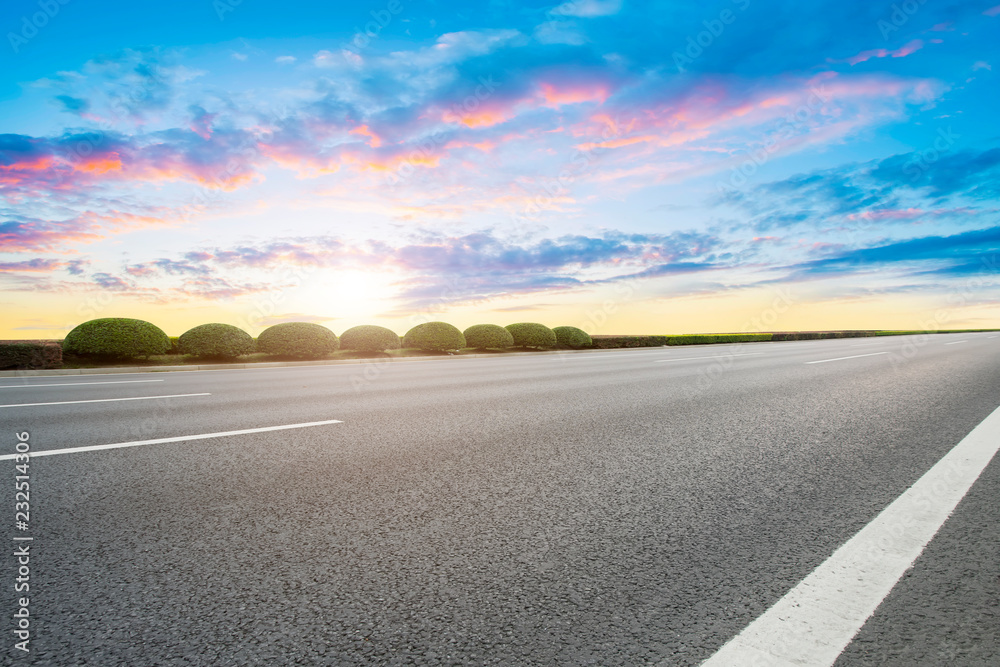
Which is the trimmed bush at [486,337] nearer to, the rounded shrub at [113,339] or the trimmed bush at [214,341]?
the trimmed bush at [214,341]

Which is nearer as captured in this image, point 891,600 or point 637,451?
point 891,600

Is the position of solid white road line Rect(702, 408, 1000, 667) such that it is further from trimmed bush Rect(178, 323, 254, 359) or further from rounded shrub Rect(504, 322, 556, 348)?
rounded shrub Rect(504, 322, 556, 348)

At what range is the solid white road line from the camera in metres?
1.93

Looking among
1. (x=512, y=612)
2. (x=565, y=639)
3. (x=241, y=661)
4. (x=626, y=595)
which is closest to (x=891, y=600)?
(x=626, y=595)

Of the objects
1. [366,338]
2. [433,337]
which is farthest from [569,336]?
[366,338]

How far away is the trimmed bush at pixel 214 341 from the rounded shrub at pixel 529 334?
13.7m

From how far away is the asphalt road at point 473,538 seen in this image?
6.68 feet

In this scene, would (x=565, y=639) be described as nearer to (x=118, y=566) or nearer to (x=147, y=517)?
(x=118, y=566)

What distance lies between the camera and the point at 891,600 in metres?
2.28

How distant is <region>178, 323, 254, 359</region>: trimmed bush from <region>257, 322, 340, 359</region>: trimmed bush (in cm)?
103

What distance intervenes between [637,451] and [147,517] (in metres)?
3.68

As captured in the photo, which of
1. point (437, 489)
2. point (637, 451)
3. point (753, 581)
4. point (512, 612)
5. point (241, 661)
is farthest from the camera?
point (637, 451)

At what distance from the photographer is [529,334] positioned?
3038cm

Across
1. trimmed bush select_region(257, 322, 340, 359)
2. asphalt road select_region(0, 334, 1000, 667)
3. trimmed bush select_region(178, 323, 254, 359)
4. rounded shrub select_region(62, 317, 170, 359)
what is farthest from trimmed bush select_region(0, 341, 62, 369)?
asphalt road select_region(0, 334, 1000, 667)
